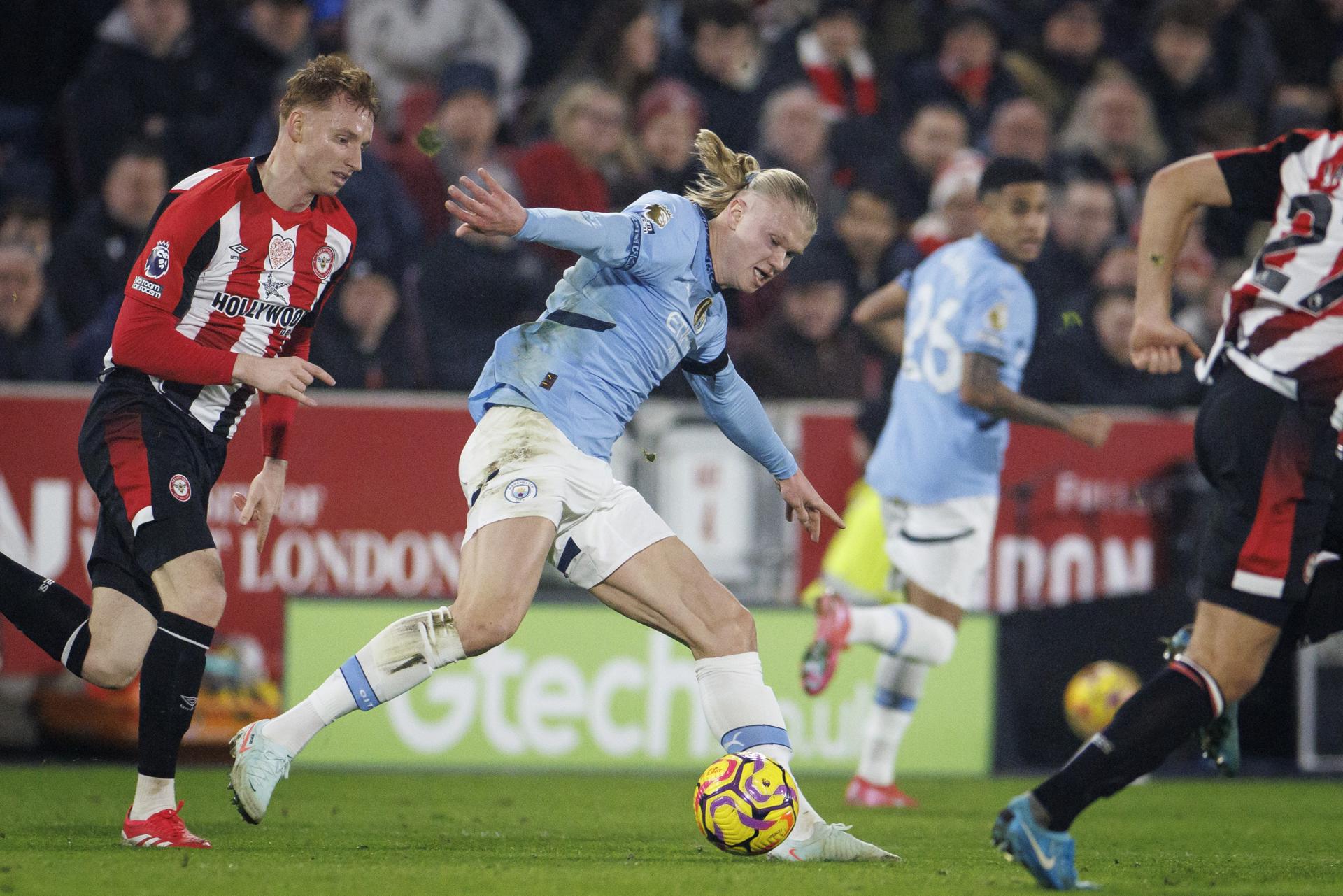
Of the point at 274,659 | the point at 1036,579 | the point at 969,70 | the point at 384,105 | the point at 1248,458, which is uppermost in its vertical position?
the point at 969,70

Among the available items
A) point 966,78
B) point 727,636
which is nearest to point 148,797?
point 727,636

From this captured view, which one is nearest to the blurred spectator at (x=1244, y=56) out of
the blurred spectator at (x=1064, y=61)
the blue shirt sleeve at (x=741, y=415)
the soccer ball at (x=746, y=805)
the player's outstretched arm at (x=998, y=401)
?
the blurred spectator at (x=1064, y=61)

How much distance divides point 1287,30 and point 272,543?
9978 mm

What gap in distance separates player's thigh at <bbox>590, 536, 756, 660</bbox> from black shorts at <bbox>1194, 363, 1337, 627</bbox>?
55.6 inches

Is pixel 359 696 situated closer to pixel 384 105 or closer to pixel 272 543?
pixel 272 543

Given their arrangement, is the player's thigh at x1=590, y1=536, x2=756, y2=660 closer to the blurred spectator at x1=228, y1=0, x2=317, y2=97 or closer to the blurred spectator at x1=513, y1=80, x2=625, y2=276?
the blurred spectator at x1=513, y1=80, x2=625, y2=276

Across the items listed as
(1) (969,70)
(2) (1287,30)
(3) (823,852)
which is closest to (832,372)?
(1) (969,70)

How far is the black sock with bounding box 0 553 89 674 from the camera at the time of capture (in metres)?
5.42

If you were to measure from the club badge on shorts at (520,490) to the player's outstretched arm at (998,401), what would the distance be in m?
2.73

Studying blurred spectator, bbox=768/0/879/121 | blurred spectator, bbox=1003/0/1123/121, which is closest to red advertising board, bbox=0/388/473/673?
blurred spectator, bbox=768/0/879/121

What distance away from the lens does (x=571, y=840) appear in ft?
18.4

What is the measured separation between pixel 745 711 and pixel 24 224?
19.8 feet

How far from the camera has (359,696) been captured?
15.5 feet

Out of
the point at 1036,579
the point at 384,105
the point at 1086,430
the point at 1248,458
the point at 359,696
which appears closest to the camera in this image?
the point at 1248,458
